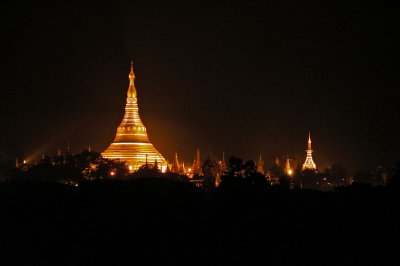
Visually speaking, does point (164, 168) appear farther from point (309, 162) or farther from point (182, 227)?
point (182, 227)

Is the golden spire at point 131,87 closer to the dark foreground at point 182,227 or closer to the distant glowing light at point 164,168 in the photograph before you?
the distant glowing light at point 164,168

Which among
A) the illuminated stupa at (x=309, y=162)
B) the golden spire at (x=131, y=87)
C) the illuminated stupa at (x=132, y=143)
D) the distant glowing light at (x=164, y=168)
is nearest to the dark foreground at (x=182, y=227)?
the distant glowing light at (x=164, y=168)

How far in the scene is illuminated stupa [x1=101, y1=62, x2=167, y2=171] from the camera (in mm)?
94869

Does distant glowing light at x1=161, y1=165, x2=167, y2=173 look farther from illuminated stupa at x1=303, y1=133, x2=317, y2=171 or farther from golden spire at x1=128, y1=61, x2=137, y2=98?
illuminated stupa at x1=303, y1=133, x2=317, y2=171

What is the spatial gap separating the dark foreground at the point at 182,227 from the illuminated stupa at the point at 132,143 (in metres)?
46.1

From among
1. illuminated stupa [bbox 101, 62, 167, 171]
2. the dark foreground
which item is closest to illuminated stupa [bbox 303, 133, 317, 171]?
illuminated stupa [bbox 101, 62, 167, 171]

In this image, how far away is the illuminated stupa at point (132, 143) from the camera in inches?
3735

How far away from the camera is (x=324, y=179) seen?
102062mm

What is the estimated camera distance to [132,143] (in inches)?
3853

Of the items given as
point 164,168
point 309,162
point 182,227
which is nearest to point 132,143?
point 164,168

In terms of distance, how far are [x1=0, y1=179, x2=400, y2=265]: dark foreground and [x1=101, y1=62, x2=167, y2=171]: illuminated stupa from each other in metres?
46.1

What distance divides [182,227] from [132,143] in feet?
176

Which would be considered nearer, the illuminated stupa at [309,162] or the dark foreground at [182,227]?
the dark foreground at [182,227]

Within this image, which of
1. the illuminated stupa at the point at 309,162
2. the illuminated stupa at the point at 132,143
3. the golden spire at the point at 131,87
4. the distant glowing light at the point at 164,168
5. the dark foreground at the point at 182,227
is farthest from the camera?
the illuminated stupa at the point at 309,162
